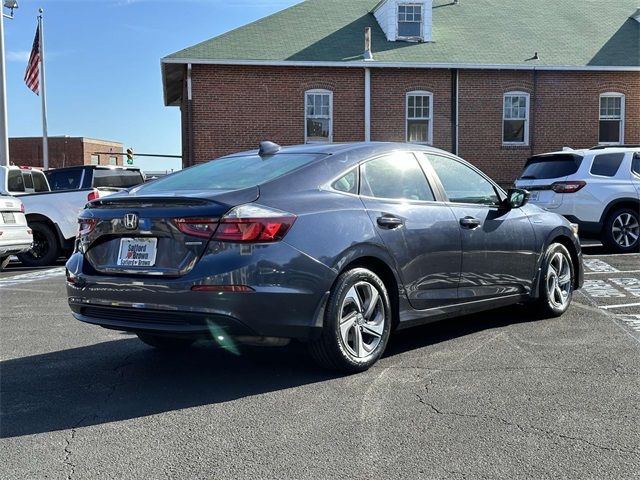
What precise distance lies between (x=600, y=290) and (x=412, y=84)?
14.4 meters

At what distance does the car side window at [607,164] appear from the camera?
11305 millimetres

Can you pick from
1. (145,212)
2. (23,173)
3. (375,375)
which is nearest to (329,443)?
(375,375)

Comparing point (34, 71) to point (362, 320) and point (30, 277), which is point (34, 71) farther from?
point (362, 320)

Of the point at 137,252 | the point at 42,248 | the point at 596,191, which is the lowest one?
the point at 42,248

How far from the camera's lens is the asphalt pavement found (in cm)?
315

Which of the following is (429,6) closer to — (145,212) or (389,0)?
(389,0)

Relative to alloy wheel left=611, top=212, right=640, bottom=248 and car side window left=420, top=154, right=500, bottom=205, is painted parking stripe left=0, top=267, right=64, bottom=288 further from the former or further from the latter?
alloy wheel left=611, top=212, right=640, bottom=248

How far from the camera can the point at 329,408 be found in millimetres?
3877

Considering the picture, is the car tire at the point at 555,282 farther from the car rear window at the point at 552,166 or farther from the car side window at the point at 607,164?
the car side window at the point at 607,164

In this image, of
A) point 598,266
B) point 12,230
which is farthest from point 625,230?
point 12,230

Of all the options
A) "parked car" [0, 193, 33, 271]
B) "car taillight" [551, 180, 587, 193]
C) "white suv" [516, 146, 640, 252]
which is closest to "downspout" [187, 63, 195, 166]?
"parked car" [0, 193, 33, 271]

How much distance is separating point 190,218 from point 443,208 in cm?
212

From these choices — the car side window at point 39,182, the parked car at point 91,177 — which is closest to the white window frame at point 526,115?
the parked car at point 91,177

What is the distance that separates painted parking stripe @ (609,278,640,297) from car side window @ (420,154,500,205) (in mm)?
2811
